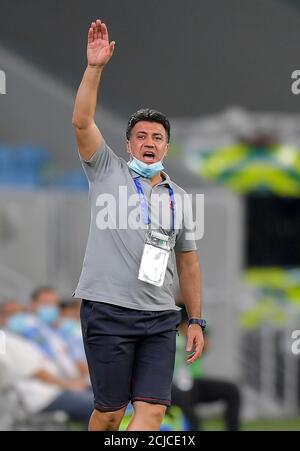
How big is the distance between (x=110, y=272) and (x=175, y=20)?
7.39m

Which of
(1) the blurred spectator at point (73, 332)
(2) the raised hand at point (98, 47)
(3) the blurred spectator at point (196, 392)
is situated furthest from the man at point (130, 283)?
(1) the blurred spectator at point (73, 332)

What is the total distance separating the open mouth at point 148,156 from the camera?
4480 mm

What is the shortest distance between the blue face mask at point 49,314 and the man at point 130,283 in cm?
407

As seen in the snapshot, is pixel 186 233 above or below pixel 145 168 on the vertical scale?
below

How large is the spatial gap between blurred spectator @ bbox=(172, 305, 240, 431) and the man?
127 inches

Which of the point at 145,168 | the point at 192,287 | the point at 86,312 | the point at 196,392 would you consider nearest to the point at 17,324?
the point at 196,392

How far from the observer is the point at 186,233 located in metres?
4.63

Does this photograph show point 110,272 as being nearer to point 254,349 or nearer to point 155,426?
point 155,426

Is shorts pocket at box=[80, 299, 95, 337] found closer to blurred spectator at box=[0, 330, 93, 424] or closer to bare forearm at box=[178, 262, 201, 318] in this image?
bare forearm at box=[178, 262, 201, 318]

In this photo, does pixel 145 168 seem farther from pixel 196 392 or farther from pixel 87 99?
pixel 196 392

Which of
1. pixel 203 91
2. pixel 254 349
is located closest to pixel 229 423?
pixel 254 349

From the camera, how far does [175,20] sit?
1146 cm

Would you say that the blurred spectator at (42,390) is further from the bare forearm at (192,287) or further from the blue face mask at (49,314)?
the bare forearm at (192,287)

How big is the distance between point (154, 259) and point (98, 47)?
83cm
